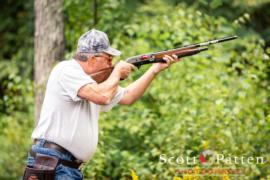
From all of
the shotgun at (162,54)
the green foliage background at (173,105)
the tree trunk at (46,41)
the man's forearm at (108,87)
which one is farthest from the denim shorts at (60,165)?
the tree trunk at (46,41)

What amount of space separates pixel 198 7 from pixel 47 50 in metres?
3.44

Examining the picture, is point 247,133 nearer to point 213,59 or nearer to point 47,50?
point 213,59

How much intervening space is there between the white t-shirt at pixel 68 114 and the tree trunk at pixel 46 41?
3521 millimetres

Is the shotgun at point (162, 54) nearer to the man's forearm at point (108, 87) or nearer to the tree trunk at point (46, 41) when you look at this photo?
the man's forearm at point (108, 87)

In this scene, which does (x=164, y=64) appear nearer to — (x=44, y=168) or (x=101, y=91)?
(x=101, y=91)

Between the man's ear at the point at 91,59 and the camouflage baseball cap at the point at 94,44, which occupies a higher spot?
the camouflage baseball cap at the point at 94,44

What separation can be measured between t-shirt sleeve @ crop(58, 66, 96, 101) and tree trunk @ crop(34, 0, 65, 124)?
3558mm

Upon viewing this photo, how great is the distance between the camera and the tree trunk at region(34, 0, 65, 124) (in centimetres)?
909

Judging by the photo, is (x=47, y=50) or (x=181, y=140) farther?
(x=47, y=50)

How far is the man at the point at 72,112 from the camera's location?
5.46m

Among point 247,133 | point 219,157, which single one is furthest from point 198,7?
point 219,157

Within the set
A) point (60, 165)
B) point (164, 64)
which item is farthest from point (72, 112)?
point (164, 64)

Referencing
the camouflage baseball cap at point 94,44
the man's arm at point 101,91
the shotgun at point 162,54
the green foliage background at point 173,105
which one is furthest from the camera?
the green foliage background at point 173,105

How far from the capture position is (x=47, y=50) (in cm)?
910
